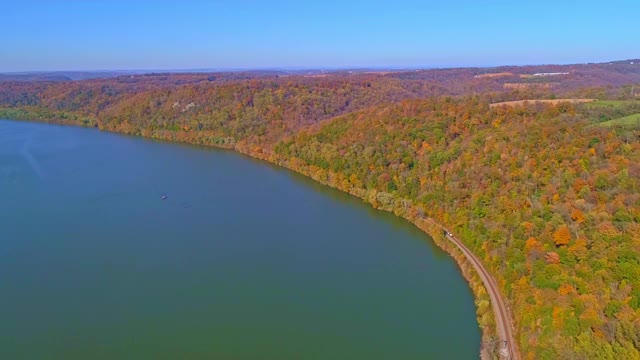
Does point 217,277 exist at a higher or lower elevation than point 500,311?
lower

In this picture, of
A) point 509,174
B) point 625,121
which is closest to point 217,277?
point 509,174

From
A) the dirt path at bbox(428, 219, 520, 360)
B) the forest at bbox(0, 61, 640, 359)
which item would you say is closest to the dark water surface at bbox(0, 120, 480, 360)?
the dirt path at bbox(428, 219, 520, 360)

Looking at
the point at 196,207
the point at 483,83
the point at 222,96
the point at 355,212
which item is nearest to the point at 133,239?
the point at 196,207

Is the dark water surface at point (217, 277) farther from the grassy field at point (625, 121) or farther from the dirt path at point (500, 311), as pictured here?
the grassy field at point (625, 121)

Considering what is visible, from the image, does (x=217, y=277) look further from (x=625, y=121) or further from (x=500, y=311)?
(x=625, y=121)

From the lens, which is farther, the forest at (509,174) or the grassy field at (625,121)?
the grassy field at (625,121)

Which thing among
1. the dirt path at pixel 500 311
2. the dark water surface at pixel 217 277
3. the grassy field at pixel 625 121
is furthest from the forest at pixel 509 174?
the dark water surface at pixel 217 277
